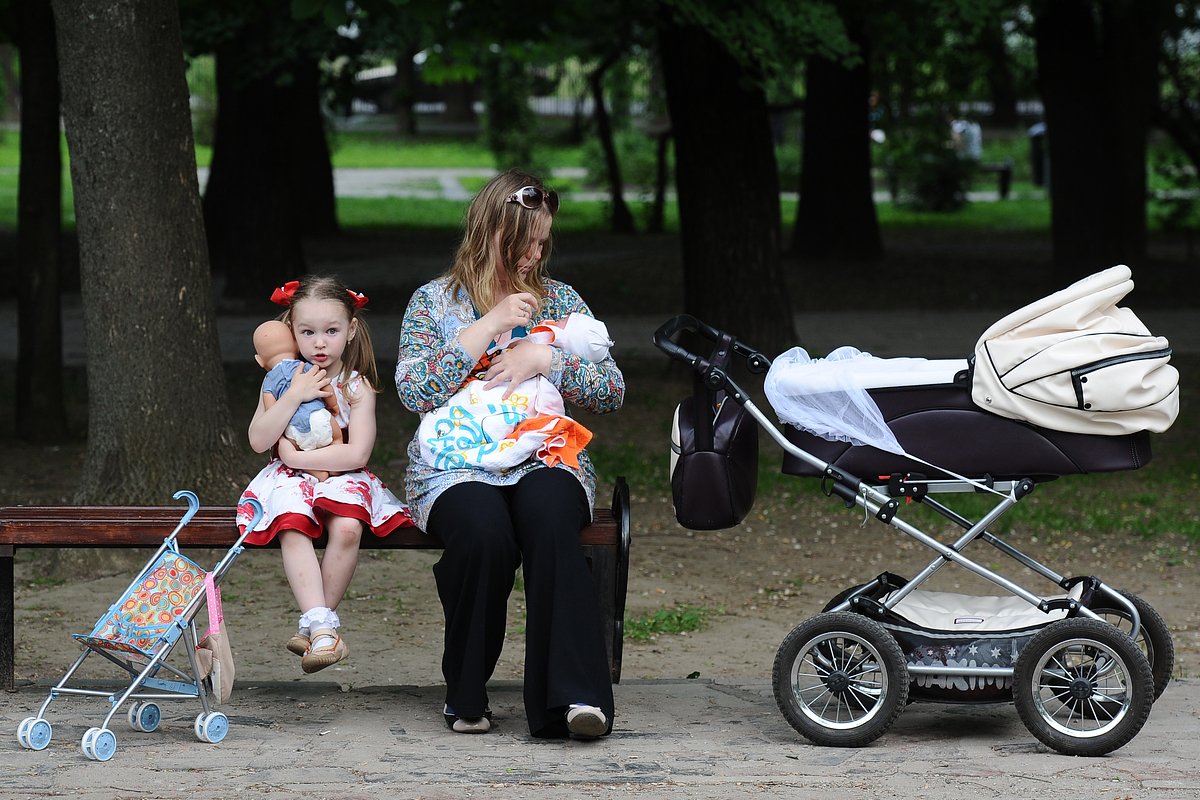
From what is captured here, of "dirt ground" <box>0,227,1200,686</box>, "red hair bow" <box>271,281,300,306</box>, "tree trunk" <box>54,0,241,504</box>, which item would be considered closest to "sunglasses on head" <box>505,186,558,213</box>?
"red hair bow" <box>271,281,300,306</box>

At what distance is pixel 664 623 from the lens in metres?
6.25

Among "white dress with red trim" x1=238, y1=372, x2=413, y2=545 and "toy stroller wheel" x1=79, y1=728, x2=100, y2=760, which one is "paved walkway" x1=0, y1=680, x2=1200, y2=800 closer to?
"toy stroller wheel" x1=79, y1=728, x2=100, y2=760

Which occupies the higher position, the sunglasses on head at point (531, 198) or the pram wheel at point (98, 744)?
the sunglasses on head at point (531, 198)

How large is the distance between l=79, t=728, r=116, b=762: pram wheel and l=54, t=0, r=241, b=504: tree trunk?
266cm

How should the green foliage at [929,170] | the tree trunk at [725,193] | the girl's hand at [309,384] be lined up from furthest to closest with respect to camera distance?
the green foliage at [929,170], the tree trunk at [725,193], the girl's hand at [309,384]

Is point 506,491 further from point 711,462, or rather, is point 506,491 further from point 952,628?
point 952,628

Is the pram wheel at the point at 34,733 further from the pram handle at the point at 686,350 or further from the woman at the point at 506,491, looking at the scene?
the pram handle at the point at 686,350

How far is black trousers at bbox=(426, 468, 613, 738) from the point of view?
14.1ft

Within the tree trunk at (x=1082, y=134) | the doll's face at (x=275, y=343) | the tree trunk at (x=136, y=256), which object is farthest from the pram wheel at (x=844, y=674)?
the tree trunk at (x=1082, y=134)

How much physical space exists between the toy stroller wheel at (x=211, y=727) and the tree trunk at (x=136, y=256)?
2.54m

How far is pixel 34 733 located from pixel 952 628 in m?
2.43

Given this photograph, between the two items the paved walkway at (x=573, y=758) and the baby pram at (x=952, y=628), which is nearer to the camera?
the paved walkway at (x=573, y=758)

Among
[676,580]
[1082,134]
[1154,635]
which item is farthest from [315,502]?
[1082,134]

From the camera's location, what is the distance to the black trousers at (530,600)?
4.30 metres
